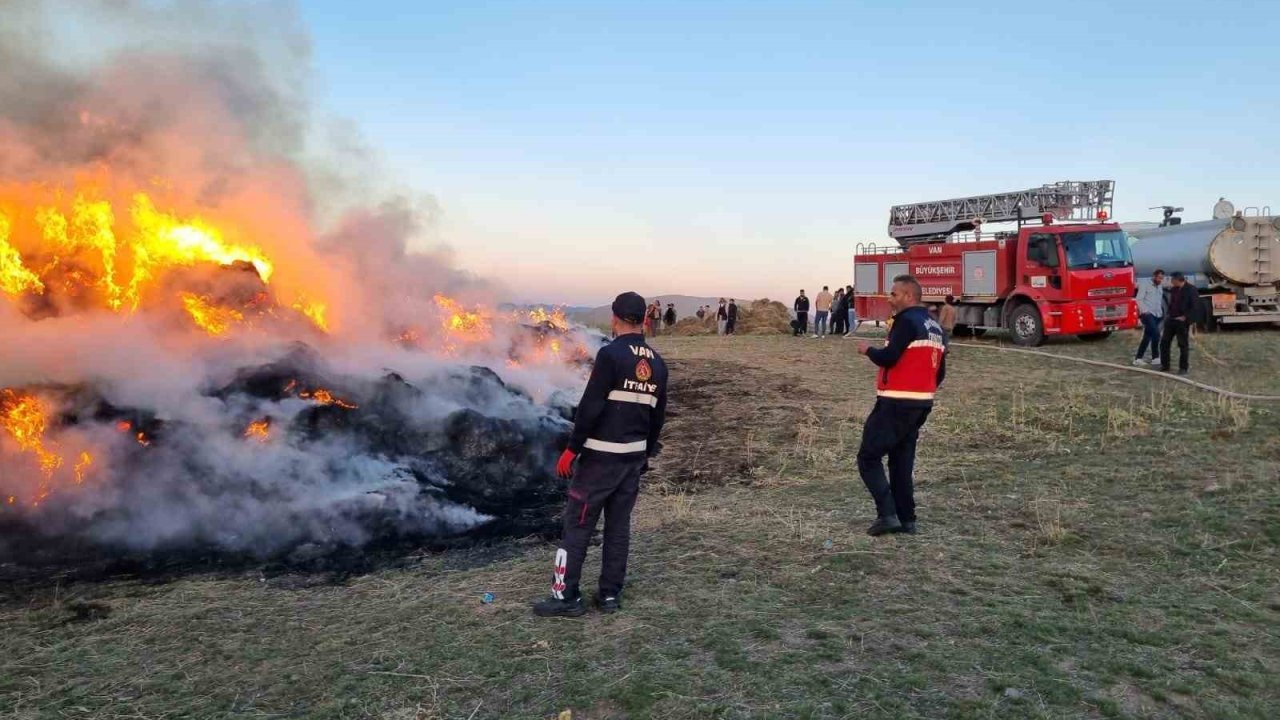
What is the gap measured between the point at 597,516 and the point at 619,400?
2.46 feet

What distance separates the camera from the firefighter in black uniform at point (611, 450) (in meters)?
4.49

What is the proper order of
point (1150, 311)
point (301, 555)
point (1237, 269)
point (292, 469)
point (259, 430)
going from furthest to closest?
point (1237, 269) < point (1150, 311) < point (259, 430) < point (292, 469) < point (301, 555)

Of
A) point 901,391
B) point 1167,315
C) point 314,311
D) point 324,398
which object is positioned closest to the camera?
point 901,391

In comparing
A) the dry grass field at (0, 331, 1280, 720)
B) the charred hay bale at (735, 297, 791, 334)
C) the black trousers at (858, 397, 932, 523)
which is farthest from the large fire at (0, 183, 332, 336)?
the charred hay bale at (735, 297, 791, 334)

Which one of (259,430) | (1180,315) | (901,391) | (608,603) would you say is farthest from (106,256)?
(1180,315)

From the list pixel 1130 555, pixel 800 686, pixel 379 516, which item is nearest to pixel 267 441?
pixel 379 516

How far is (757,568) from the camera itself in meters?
5.35

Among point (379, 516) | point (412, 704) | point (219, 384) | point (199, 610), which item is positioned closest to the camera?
point (412, 704)

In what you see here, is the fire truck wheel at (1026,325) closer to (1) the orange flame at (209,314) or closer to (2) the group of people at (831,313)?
(2) the group of people at (831,313)

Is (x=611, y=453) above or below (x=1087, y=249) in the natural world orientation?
below

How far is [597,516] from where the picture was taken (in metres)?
4.65

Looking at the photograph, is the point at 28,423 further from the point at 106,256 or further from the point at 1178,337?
the point at 1178,337

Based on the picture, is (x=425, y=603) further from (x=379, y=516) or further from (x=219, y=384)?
(x=219, y=384)

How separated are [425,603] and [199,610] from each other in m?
1.43
